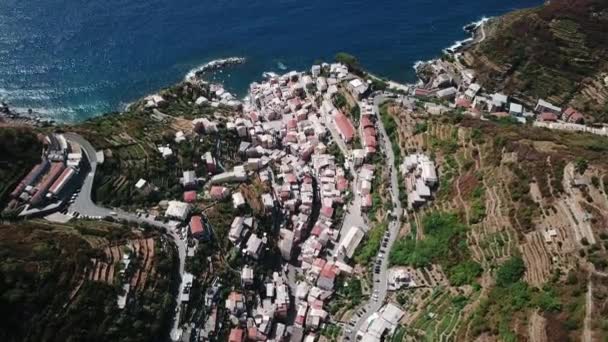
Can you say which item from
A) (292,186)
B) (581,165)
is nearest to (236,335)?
(292,186)

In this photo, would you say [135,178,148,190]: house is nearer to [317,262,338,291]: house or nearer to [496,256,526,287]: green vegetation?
[317,262,338,291]: house

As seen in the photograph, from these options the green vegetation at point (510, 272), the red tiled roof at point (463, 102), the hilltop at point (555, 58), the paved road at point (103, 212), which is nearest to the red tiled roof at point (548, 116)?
the hilltop at point (555, 58)

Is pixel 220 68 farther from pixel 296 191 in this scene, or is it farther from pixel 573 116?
pixel 573 116

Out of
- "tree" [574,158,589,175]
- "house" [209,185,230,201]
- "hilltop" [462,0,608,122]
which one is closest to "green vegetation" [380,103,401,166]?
"hilltop" [462,0,608,122]

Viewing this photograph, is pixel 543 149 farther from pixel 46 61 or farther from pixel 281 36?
pixel 46 61

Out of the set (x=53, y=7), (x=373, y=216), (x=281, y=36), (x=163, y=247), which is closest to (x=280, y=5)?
(x=281, y=36)

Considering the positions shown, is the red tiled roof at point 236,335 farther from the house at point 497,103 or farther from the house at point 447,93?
the house at point 497,103
